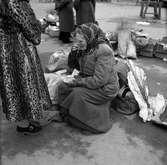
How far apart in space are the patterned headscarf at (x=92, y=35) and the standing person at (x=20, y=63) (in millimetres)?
578

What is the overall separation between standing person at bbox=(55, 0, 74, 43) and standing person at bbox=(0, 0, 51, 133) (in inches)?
163

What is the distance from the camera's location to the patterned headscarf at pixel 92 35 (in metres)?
3.04

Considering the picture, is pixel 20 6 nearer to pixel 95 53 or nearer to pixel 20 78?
pixel 20 78

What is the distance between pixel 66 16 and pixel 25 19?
448 centimetres

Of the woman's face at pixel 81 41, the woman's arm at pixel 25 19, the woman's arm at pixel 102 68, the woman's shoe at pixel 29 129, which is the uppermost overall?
the woman's arm at pixel 25 19

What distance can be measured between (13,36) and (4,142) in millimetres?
1146

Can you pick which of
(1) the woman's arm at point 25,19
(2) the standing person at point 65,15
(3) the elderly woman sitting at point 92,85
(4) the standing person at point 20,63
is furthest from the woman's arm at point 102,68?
(2) the standing person at point 65,15

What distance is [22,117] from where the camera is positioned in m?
2.86

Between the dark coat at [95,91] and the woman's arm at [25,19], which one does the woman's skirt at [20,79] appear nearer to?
the woman's arm at [25,19]

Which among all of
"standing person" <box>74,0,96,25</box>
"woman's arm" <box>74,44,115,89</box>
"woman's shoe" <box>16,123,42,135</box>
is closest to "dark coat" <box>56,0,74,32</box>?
"standing person" <box>74,0,96,25</box>

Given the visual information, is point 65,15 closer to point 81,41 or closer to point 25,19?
point 81,41

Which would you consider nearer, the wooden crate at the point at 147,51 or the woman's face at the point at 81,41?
the woman's face at the point at 81,41

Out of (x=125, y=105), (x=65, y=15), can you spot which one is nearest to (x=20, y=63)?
(x=125, y=105)

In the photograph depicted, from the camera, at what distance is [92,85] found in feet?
10.2
